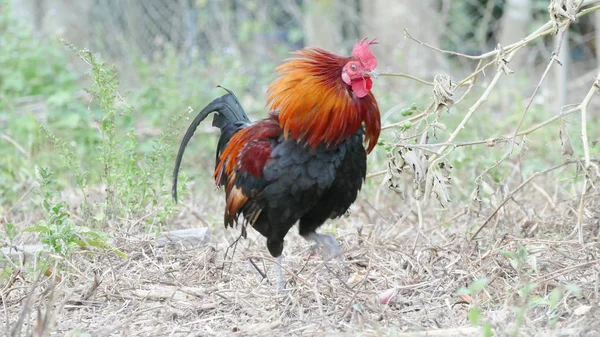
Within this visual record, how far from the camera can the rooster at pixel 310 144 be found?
136 inches

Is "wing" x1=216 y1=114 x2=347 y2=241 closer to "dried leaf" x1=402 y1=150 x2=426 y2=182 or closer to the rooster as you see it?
the rooster

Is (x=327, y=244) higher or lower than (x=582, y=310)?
lower

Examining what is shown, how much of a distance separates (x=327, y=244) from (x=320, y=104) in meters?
0.74

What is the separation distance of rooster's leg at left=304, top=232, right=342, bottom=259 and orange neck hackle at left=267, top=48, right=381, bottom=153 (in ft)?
1.85

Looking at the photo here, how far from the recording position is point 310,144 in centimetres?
349

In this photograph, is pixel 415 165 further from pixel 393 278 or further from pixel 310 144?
pixel 393 278

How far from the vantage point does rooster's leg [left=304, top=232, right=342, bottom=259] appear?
12.4 ft

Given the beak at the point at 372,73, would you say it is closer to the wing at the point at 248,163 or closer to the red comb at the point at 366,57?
the red comb at the point at 366,57

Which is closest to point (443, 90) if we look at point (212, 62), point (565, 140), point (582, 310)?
point (565, 140)

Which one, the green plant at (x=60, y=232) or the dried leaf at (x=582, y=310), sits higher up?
the dried leaf at (x=582, y=310)

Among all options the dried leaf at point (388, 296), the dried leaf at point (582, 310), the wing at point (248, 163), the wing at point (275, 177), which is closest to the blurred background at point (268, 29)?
the wing at point (248, 163)

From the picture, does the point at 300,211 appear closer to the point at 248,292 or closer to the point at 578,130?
the point at 248,292

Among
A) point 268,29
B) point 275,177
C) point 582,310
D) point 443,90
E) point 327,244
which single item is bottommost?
point 327,244

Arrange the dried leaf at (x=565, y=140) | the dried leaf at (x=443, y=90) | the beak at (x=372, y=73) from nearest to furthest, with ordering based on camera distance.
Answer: the beak at (x=372, y=73) < the dried leaf at (x=565, y=140) < the dried leaf at (x=443, y=90)
